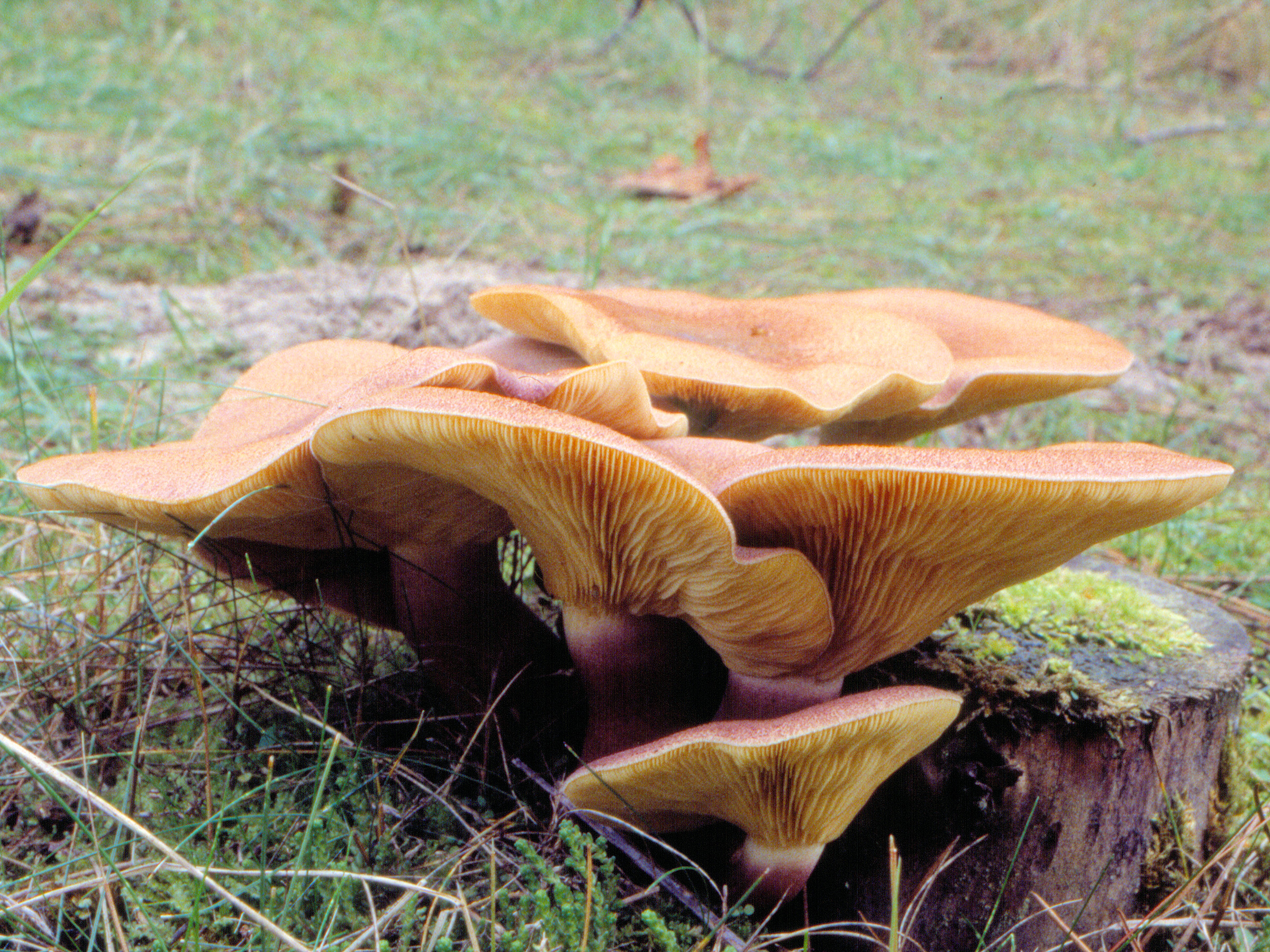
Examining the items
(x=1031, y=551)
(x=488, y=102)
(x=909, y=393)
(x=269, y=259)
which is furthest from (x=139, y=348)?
(x=488, y=102)

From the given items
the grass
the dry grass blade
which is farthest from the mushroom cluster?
the dry grass blade

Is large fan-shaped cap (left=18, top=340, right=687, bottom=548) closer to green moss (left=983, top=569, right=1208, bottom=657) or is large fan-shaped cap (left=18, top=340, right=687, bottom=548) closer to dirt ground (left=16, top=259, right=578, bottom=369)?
green moss (left=983, top=569, right=1208, bottom=657)

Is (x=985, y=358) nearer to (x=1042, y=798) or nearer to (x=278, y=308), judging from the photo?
(x=1042, y=798)

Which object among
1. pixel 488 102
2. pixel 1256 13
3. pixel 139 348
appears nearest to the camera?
pixel 139 348

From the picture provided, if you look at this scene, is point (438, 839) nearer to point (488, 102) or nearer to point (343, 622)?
point (343, 622)

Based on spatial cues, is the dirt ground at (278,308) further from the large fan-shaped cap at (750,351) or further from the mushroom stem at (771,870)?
the mushroom stem at (771,870)

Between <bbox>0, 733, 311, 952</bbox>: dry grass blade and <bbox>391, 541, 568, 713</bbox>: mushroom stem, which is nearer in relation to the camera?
<bbox>0, 733, 311, 952</bbox>: dry grass blade

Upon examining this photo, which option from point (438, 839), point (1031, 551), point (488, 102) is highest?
point (488, 102)
